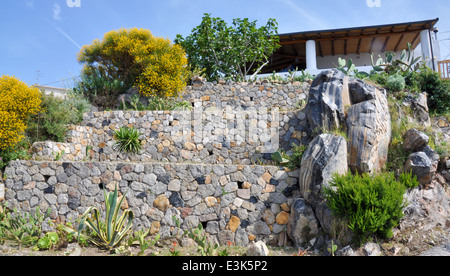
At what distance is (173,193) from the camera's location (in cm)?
790

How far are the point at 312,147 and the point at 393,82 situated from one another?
4851 mm

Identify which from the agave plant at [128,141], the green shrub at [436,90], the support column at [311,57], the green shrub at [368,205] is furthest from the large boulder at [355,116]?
the support column at [311,57]

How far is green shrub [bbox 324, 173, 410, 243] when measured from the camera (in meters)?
5.86

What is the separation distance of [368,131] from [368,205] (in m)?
2.32

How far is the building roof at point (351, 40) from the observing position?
16.5m

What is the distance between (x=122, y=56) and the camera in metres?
13.4

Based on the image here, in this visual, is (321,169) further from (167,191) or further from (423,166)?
(167,191)

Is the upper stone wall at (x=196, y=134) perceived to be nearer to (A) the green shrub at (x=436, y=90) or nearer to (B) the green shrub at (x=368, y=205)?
(B) the green shrub at (x=368, y=205)

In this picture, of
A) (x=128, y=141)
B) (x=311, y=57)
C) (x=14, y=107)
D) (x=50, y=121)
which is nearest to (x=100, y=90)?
(x=50, y=121)

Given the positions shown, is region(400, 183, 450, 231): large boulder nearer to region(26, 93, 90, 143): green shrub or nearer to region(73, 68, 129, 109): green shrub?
region(26, 93, 90, 143): green shrub

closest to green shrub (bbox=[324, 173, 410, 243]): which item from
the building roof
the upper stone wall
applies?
the upper stone wall

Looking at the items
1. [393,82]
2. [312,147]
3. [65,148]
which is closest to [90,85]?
[65,148]
